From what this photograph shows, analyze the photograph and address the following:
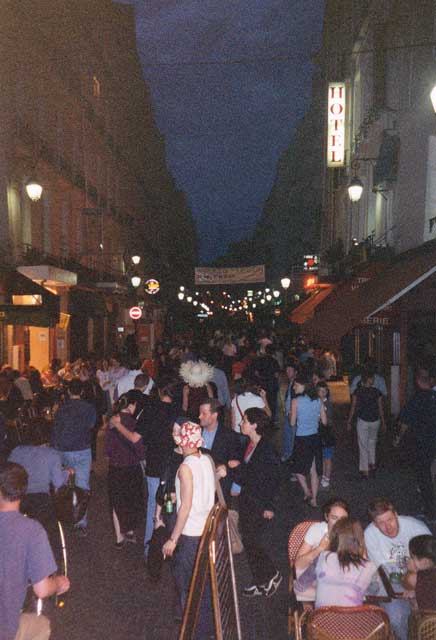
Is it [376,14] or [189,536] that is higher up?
[376,14]

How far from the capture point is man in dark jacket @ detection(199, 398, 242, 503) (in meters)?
7.17

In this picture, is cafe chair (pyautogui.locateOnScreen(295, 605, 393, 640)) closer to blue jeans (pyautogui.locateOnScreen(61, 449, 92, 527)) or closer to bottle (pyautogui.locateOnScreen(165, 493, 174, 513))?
bottle (pyautogui.locateOnScreen(165, 493, 174, 513))

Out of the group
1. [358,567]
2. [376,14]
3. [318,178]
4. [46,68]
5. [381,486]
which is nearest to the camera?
[358,567]

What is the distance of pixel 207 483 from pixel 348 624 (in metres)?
1.64

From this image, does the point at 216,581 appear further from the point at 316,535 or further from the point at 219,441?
the point at 219,441

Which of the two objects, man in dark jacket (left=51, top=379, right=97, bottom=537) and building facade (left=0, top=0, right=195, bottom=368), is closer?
man in dark jacket (left=51, top=379, right=97, bottom=537)

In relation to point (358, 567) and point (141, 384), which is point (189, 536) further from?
point (141, 384)

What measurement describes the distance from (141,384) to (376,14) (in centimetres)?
1504

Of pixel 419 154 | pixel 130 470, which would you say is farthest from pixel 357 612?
pixel 419 154

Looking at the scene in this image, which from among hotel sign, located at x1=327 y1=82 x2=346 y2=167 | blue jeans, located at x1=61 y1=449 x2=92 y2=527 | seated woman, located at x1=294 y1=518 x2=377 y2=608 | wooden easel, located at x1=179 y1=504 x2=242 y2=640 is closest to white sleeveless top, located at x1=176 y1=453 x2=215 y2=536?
wooden easel, located at x1=179 y1=504 x2=242 y2=640

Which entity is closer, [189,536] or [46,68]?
[189,536]

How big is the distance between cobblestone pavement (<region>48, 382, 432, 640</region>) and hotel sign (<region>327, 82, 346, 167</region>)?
55.5ft

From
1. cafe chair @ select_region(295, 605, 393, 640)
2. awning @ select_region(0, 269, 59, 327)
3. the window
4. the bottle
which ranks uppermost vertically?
the window

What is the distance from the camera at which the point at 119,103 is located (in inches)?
1581
